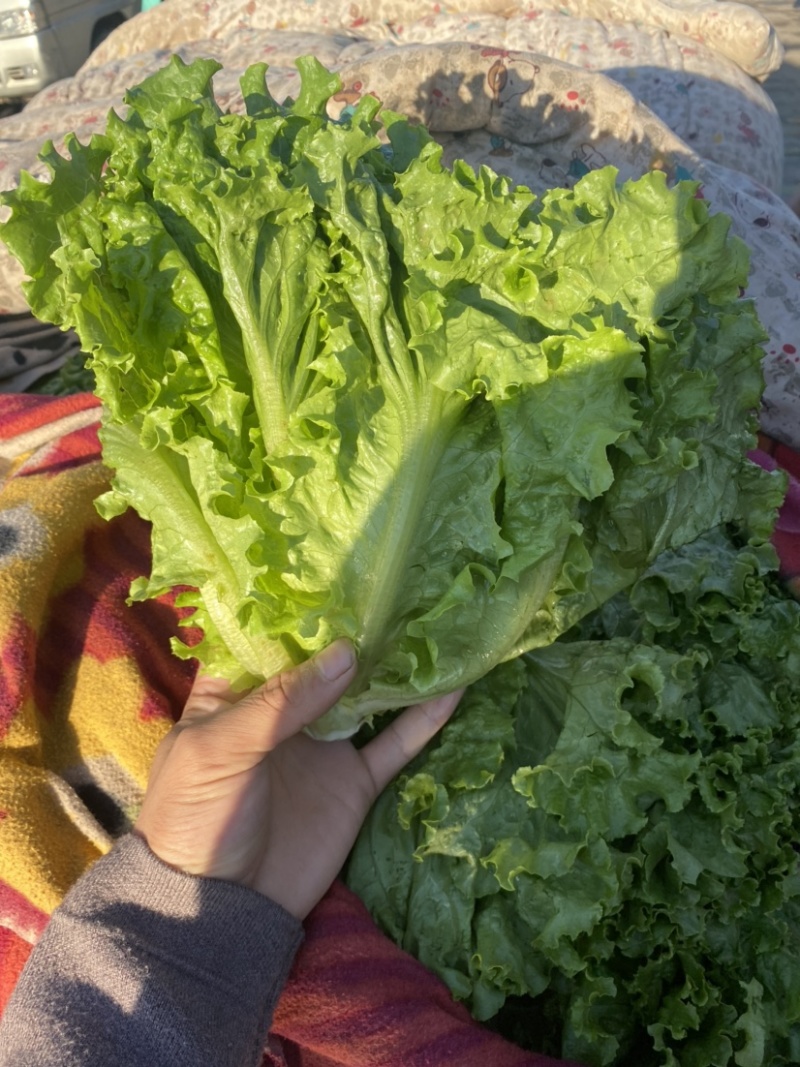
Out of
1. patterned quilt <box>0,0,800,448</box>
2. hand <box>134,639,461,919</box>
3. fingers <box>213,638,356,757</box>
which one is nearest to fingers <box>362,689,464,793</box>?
hand <box>134,639,461,919</box>

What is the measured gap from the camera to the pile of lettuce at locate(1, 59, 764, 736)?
145 centimetres

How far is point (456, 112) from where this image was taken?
120 inches

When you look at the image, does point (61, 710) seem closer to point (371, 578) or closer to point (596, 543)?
point (371, 578)

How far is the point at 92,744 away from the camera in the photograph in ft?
6.72

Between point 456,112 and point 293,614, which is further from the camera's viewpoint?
point 456,112

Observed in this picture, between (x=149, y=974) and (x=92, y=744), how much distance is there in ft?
2.30

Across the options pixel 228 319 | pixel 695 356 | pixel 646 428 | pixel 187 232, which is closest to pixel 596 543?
pixel 646 428

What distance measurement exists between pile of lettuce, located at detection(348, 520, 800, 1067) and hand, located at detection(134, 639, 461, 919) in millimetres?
96

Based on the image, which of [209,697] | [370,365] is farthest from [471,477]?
[209,697]

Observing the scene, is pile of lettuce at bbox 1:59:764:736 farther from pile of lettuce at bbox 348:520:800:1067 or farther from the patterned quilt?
the patterned quilt

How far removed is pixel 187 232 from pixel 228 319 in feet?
0.59

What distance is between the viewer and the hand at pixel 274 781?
4.96 ft

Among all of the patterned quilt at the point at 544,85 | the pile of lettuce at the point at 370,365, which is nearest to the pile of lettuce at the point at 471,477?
the pile of lettuce at the point at 370,365

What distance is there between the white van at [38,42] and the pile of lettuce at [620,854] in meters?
7.06
